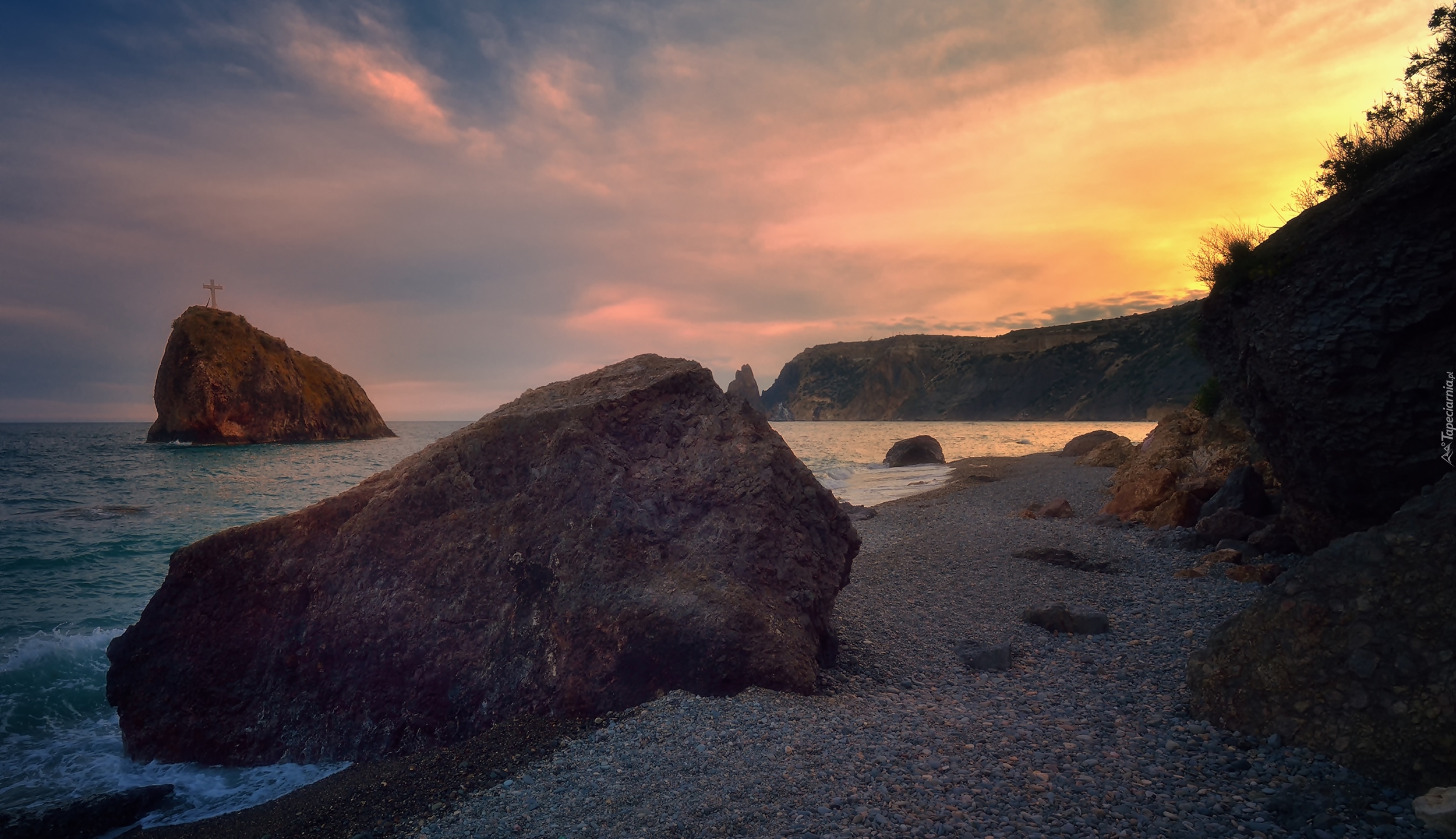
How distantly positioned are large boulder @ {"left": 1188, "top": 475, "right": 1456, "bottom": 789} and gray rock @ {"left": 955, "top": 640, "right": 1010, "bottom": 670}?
1.66 metres

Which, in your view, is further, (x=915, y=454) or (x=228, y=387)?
(x=228, y=387)

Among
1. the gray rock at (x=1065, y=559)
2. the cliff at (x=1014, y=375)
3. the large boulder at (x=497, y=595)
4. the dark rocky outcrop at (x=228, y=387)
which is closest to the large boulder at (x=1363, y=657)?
the large boulder at (x=497, y=595)

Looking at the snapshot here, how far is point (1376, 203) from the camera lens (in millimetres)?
5977

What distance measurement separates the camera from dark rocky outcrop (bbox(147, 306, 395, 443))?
69.6 m

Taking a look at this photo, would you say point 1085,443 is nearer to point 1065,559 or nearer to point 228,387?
point 1065,559

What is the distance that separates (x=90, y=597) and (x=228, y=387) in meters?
71.4

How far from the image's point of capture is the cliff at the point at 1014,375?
380ft

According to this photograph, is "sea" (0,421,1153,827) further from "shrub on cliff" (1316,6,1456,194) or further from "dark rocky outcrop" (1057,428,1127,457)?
"shrub on cliff" (1316,6,1456,194)

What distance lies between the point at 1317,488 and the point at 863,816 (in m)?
6.77

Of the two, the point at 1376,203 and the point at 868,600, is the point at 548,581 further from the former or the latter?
the point at 1376,203

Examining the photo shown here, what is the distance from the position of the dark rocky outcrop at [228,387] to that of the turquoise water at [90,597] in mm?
33561

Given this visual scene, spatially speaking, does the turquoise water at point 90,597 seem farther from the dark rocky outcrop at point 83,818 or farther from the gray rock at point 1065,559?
the gray rock at point 1065,559

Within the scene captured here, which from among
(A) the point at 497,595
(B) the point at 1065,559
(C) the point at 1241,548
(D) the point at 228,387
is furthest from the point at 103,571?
(D) the point at 228,387

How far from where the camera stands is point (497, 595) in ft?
20.2
